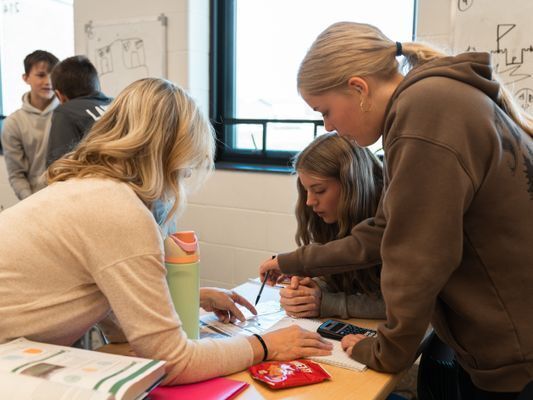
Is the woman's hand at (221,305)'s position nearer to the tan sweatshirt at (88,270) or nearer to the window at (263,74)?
the tan sweatshirt at (88,270)

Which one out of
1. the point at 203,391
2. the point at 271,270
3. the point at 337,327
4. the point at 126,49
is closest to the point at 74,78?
the point at 126,49

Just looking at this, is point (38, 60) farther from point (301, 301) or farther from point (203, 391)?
point (203, 391)

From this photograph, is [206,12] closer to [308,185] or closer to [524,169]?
[308,185]

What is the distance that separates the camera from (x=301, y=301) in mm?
1393

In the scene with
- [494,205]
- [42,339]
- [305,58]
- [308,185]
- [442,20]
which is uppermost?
[442,20]

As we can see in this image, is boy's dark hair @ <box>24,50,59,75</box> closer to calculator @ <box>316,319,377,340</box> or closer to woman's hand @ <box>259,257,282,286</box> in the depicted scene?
woman's hand @ <box>259,257,282,286</box>

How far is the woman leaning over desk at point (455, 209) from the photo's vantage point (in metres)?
0.89

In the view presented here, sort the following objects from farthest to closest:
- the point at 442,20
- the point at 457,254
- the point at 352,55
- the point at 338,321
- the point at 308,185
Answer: the point at 442,20
the point at 308,185
the point at 338,321
the point at 352,55
the point at 457,254

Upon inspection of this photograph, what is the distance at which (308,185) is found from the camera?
1610 millimetres

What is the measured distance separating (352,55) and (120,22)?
235 cm

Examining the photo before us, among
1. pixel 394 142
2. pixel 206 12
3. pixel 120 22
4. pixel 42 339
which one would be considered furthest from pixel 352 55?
pixel 120 22

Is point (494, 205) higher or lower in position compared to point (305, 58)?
lower

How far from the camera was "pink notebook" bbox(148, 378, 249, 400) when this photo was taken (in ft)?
3.13

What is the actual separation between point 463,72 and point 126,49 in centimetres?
248
